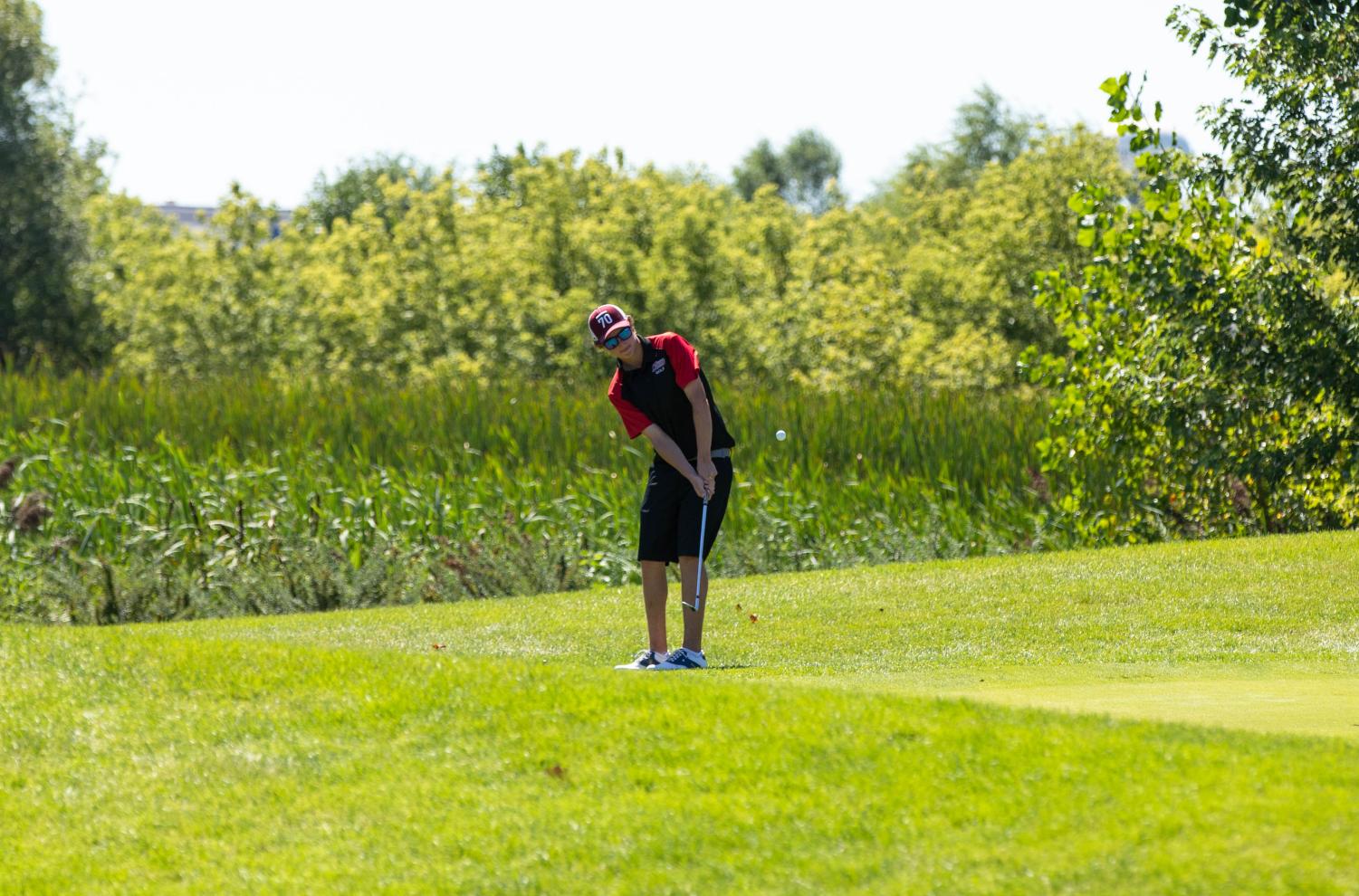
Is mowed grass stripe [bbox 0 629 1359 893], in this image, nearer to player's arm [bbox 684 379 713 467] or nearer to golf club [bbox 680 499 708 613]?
golf club [bbox 680 499 708 613]

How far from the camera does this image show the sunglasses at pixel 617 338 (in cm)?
867

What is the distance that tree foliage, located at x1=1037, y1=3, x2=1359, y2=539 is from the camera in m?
12.6

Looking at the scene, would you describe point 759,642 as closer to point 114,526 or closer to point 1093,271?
point 1093,271

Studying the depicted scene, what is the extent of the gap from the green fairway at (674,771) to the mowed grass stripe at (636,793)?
1 centimetres

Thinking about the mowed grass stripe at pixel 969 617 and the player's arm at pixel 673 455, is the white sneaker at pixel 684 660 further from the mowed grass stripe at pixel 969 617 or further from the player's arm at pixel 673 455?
the player's arm at pixel 673 455

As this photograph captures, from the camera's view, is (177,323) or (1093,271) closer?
(1093,271)

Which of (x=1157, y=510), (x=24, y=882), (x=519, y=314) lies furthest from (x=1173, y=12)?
(x=519, y=314)

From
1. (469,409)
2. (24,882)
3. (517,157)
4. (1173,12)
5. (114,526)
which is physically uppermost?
(517,157)

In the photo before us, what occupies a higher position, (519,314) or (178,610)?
(519,314)

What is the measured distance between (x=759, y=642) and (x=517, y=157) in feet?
114

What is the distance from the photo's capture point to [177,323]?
138 ft

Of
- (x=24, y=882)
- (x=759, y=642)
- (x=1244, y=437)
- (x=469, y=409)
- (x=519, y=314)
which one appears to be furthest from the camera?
(x=519, y=314)

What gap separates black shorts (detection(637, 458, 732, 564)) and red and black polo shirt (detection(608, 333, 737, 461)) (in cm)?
17

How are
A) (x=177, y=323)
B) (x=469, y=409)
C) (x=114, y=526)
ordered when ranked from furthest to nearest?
(x=177, y=323)
(x=469, y=409)
(x=114, y=526)
